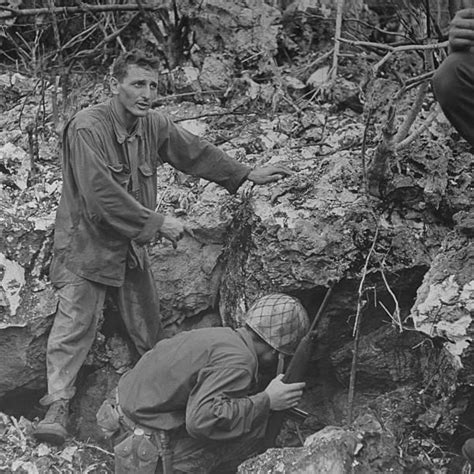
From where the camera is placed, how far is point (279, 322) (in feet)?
13.0

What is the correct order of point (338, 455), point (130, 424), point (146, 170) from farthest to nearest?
point (146, 170) < point (130, 424) < point (338, 455)

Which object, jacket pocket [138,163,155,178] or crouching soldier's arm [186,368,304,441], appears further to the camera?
jacket pocket [138,163,155,178]

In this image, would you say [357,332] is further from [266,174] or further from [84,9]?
[84,9]

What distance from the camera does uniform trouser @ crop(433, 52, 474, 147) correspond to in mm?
3668

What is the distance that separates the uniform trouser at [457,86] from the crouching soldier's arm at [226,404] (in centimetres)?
140

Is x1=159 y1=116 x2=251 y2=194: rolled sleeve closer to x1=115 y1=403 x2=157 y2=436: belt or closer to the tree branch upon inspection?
x1=115 y1=403 x2=157 y2=436: belt

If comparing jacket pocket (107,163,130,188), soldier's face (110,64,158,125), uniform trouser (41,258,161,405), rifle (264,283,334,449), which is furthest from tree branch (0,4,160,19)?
rifle (264,283,334,449)

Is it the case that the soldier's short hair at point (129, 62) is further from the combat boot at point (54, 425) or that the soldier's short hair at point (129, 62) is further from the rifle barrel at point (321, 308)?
the combat boot at point (54, 425)

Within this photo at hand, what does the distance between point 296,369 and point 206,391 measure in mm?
492

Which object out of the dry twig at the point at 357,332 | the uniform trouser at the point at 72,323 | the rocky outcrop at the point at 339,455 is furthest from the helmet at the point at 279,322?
the uniform trouser at the point at 72,323

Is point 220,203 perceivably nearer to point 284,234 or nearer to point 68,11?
point 284,234

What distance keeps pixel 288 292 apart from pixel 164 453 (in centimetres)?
104

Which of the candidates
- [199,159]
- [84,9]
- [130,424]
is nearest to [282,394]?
[130,424]

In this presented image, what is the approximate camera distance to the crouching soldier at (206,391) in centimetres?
383
